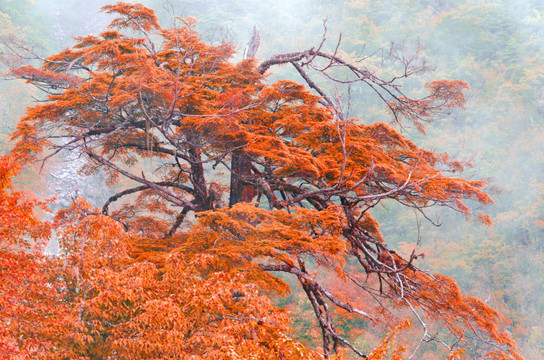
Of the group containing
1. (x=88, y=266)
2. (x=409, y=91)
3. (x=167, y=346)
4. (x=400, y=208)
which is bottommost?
(x=167, y=346)

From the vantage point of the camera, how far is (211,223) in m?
5.18

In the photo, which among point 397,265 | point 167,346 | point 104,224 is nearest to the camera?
point 167,346

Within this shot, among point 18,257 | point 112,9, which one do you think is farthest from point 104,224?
point 112,9

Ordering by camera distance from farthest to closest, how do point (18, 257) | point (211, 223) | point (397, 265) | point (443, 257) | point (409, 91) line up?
point (409, 91) → point (443, 257) → point (397, 265) → point (211, 223) → point (18, 257)

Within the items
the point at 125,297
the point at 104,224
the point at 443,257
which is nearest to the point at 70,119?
the point at 104,224

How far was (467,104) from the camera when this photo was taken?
102 feet

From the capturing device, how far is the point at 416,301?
563cm

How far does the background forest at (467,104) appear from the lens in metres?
22.1

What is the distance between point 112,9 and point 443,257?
2104cm

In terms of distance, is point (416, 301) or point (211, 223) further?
point (416, 301)

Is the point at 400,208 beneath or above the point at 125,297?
above

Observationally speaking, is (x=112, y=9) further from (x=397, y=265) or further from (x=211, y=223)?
(x=397, y=265)

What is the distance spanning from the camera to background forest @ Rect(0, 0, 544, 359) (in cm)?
2209

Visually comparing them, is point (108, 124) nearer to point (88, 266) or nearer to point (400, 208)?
point (88, 266)
